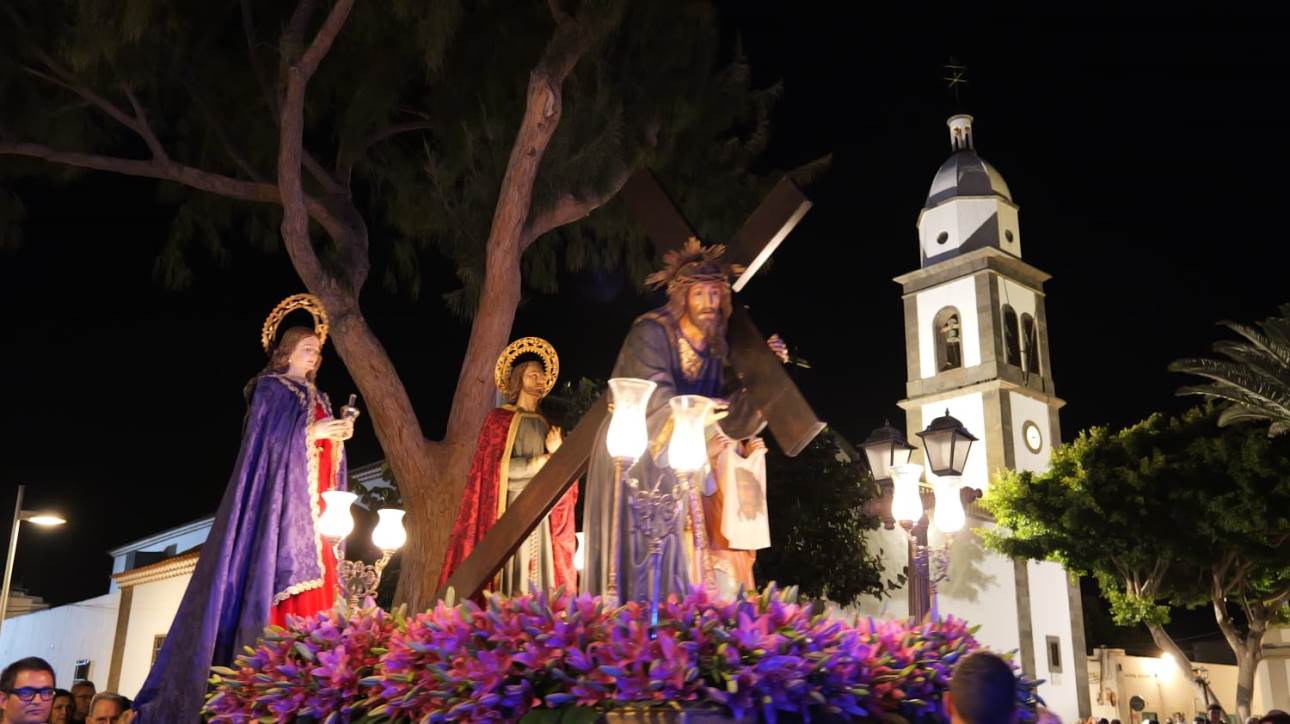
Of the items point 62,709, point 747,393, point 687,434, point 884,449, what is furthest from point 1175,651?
point 62,709

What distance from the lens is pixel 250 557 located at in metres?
5.94

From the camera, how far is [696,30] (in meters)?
9.70

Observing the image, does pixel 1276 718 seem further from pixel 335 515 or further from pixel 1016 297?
pixel 1016 297

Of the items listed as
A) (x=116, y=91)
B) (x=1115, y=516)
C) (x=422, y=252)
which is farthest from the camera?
(x=1115, y=516)

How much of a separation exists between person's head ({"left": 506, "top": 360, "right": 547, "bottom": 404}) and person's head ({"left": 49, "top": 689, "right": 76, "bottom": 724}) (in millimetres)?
3275

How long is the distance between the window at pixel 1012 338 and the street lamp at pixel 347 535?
28.6 m

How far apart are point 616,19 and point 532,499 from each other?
171 inches

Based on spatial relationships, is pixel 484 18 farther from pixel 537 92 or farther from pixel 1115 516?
pixel 1115 516

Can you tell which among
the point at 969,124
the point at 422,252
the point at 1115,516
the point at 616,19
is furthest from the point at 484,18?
the point at 969,124

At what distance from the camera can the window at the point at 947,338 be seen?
32.8 meters

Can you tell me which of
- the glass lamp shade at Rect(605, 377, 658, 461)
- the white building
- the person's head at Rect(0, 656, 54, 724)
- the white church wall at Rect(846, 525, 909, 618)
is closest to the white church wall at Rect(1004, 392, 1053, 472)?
the white church wall at Rect(846, 525, 909, 618)

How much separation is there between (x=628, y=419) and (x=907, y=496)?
341cm

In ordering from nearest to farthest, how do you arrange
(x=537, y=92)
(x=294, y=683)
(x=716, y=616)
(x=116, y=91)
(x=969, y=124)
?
1. (x=716, y=616)
2. (x=294, y=683)
3. (x=537, y=92)
4. (x=116, y=91)
5. (x=969, y=124)

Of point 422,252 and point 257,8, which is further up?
point 257,8
